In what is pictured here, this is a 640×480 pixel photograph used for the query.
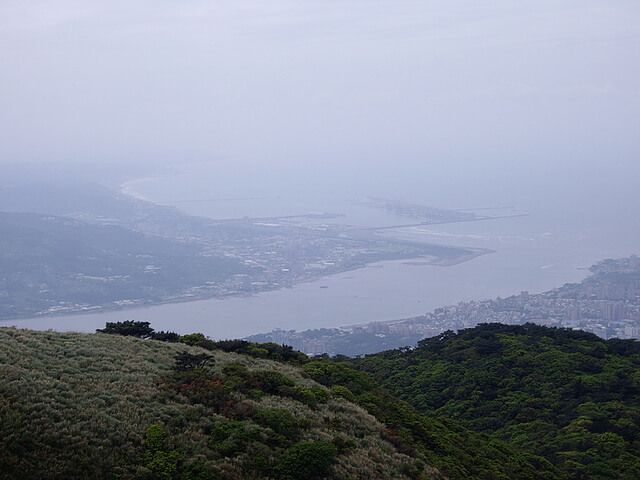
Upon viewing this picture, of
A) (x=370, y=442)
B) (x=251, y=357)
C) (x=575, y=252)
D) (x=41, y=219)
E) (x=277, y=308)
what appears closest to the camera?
(x=370, y=442)

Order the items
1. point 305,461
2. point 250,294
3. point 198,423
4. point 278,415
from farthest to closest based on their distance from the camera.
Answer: point 250,294 → point 278,415 → point 198,423 → point 305,461

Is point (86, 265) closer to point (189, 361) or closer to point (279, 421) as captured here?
point (189, 361)

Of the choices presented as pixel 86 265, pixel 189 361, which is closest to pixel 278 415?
pixel 189 361

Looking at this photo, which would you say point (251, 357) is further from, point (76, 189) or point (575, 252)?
point (76, 189)

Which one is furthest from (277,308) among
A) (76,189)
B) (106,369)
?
(76,189)

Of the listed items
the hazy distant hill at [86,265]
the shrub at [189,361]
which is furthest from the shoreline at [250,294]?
the shrub at [189,361]

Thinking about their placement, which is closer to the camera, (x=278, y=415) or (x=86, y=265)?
(x=278, y=415)

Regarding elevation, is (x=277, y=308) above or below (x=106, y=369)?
below
